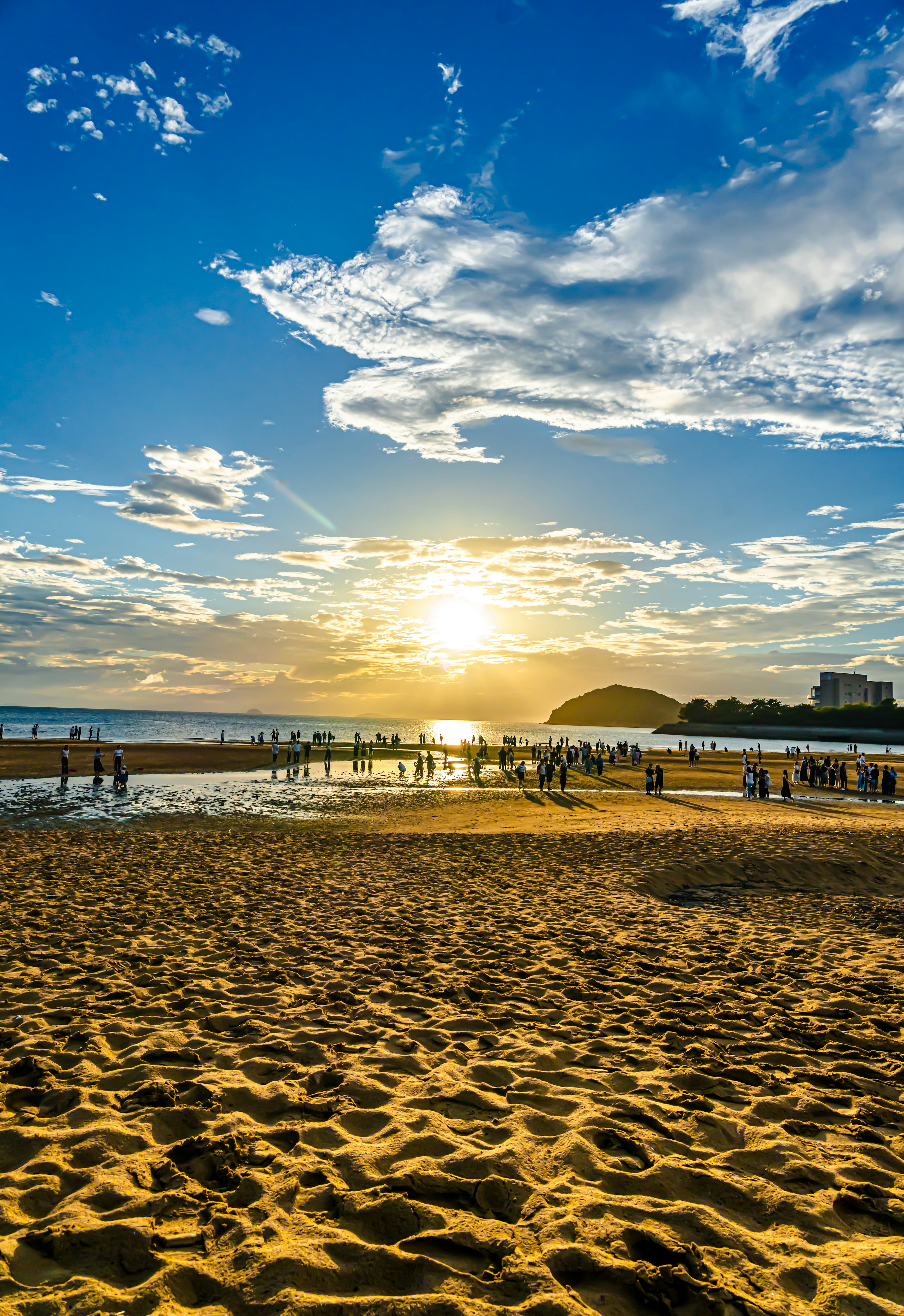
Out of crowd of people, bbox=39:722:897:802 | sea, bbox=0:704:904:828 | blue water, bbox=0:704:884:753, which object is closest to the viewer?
sea, bbox=0:704:904:828

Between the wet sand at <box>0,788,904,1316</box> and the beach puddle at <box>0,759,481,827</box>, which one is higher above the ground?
the wet sand at <box>0,788,904,1316</box>

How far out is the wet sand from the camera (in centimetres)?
276

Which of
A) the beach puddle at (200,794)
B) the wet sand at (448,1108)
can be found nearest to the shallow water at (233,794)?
the beach puddle at (200,794)

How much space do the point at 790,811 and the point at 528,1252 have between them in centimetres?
2482

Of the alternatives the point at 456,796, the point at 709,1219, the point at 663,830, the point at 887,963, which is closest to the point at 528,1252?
the point at 709,1219

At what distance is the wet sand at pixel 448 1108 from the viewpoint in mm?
2764

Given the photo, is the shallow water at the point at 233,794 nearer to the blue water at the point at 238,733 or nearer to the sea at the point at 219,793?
the sea at the point at 219,793

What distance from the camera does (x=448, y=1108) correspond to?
13.8 ft

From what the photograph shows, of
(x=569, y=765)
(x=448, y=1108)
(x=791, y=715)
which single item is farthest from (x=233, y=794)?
(x=791, y=715)

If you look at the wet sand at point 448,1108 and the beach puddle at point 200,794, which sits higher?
the wet sand at point 448,1108

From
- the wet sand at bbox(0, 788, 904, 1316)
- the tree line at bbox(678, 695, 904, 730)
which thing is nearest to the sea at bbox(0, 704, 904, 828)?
the wet sand at bbox(0, 788, 904, 1316)

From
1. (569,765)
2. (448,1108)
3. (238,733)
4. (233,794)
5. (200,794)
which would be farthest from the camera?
(238,733)

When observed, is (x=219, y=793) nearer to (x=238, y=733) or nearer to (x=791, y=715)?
(x=238, y=733)

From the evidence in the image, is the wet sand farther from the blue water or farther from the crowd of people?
the blue water
